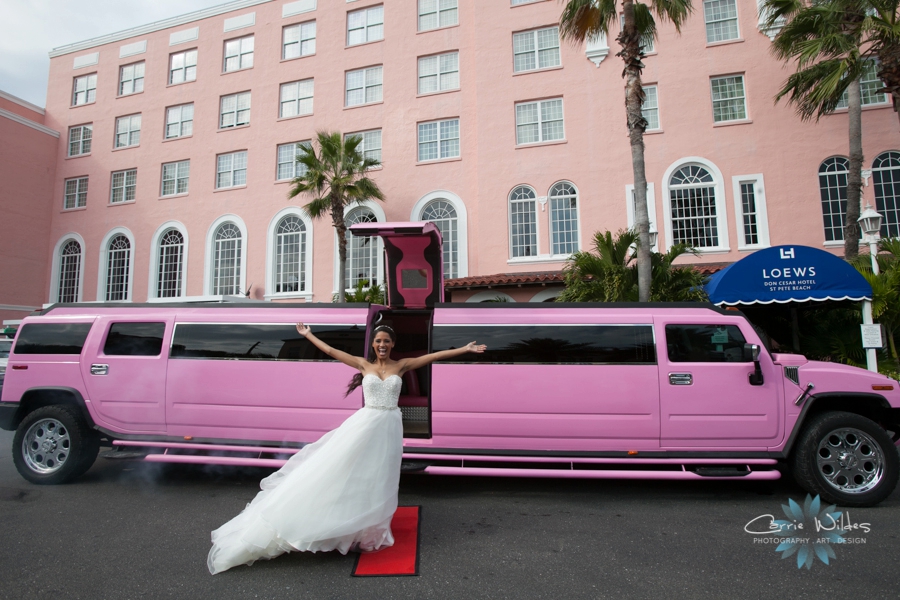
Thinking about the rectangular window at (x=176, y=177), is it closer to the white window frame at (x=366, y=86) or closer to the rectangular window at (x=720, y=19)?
the white window frame at (x=366, y=86)

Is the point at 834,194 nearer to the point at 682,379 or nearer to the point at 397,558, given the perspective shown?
the point at 682,379

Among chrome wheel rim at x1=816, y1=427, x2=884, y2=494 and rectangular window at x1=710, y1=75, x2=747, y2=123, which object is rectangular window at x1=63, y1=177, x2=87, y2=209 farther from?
chrome wheel rim at x1=816, y1=427, x2=884, y2=494

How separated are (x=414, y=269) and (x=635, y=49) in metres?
6.85

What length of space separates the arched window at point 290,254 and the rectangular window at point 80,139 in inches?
509

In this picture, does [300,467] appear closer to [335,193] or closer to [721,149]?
[335,193]

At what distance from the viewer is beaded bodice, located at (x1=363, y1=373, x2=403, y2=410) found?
4.34 metres

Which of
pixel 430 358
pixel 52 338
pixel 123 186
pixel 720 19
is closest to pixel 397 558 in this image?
pixel 430 358

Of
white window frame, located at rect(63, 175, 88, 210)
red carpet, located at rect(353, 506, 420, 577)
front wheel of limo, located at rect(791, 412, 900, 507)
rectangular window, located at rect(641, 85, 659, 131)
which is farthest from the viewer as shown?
white window frame, located at rect(63, 175, 88, 210)

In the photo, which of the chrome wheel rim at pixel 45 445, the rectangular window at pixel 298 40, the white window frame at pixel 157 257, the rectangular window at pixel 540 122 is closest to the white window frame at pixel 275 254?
the white window frame at pixel 157 257

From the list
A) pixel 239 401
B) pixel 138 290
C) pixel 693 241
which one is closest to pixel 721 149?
pixel 693 241

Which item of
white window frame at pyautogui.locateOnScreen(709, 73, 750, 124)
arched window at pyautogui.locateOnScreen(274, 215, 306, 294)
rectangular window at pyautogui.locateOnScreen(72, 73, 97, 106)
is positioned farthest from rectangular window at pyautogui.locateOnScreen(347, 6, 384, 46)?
rectangular window at pyautogui.locateOnScreen(72, 73, 97, 106)

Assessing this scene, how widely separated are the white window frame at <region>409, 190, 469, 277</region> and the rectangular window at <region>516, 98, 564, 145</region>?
3108mm

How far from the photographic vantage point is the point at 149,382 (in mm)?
6250

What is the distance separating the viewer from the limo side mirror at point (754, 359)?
5367 millimetres
